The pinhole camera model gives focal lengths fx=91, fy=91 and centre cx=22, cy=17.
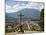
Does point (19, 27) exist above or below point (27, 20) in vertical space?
below

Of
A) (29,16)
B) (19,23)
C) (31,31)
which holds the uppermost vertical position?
(29,16)

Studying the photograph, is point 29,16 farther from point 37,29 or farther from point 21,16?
point 37,29

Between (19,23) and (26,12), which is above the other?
(26,12)

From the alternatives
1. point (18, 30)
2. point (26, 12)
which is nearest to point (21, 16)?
point (26, 12)

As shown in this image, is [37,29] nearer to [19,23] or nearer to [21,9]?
[19,23]

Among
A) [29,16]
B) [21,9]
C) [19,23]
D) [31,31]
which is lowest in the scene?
[31,31]

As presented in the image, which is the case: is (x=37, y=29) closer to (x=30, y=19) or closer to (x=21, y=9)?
(x=30, y=19)
